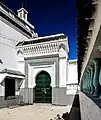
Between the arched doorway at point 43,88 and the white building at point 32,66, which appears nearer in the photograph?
the white building at point 32,66

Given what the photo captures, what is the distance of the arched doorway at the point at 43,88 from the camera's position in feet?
49.9

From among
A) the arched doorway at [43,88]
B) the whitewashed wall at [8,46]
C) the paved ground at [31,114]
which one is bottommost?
the paved ground at [31,114]

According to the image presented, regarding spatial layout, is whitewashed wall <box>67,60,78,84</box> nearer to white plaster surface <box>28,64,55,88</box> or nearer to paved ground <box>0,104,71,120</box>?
white plaster surface <box>28,64,55,88</box>

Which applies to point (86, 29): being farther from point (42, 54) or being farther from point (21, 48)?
point (21, 48)

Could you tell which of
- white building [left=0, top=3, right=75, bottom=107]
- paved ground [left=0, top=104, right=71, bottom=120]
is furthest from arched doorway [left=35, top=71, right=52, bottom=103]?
paved ground [left=0, top=104, right=71, bottom=120]

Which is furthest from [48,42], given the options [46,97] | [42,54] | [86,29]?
[86,29]

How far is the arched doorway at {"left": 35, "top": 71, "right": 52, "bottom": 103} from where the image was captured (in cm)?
1521

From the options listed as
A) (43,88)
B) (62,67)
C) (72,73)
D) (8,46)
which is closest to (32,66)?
Result: (43,88)

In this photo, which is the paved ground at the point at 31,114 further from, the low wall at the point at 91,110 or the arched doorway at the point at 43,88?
the low wall at the point at 91,110

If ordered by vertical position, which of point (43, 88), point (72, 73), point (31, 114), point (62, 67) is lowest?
point (31, 114)

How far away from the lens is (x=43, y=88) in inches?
608

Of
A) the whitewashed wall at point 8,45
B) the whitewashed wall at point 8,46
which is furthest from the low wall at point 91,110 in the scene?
the whitewashed wall at point 8,45

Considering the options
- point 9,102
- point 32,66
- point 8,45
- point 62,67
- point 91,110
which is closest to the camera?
point 91,110

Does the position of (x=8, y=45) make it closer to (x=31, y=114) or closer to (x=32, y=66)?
(x=32, y=66)
